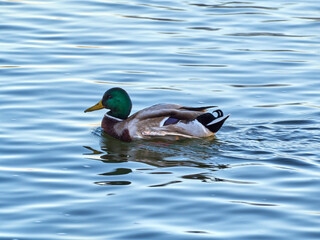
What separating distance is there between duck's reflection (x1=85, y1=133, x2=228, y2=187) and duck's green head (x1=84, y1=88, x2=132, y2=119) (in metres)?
0.39

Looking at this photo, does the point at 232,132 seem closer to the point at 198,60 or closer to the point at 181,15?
the point at 198,60

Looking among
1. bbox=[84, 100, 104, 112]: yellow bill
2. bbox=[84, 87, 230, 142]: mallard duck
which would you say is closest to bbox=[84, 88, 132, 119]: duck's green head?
bbox=[84, 100, 104, 112]: yellow bill

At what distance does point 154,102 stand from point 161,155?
2.28 meters

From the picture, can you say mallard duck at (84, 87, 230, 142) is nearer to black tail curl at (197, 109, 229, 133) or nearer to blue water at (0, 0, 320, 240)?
black tail curl at (197, 109, 229, 133)

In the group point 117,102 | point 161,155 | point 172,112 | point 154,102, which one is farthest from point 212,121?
point 154,102

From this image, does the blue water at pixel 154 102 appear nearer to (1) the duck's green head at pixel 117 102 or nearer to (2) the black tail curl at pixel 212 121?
(2) the black tail curl at pixel 212 121

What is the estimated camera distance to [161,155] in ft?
31.9

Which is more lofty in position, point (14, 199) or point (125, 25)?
point (125, 25)

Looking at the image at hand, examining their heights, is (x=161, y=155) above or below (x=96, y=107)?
below

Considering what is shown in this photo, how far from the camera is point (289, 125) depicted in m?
10.7

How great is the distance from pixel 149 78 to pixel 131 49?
75.6 inches

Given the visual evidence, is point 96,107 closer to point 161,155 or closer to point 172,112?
point 172,112

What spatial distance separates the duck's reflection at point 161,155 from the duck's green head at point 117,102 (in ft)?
1.27

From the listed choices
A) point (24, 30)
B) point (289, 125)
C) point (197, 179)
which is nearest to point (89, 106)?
point (289, 125)
